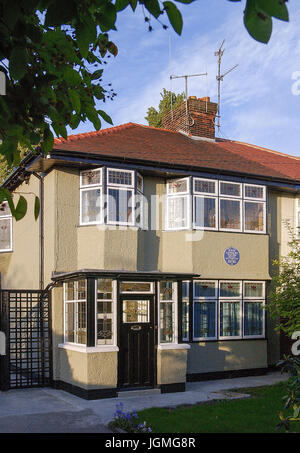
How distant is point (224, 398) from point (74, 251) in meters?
5.15

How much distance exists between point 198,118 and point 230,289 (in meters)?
6.75

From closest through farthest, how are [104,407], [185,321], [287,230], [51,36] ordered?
1. [51,36]
2. [104,407]
3. [185,321]
4. [287,230]

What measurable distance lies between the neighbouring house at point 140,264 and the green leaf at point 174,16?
9.10 meters

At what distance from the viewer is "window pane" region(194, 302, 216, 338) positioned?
48.3 feet

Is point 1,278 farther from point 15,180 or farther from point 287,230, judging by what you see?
point 287,230

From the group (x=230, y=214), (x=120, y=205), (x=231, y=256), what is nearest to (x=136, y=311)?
(x=120, y=205)

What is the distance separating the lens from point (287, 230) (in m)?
16.8

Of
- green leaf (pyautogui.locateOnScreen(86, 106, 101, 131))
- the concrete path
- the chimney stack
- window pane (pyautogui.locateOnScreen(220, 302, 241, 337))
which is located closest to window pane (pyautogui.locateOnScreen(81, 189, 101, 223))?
the concrete path

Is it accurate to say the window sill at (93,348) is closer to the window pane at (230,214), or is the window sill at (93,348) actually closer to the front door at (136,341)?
the front door at (136,341)

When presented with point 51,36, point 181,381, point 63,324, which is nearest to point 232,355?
point 181,381

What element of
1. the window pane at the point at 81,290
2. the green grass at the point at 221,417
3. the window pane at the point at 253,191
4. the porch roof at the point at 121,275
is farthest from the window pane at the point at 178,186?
the green grass at the point at 221,417

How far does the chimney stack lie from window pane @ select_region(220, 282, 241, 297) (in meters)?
6.09

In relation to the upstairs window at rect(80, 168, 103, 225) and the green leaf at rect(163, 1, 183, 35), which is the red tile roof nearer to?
the upstairs window at rect(80, 168, 103, 225)

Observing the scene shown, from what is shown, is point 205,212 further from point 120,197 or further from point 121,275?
point 121,275
